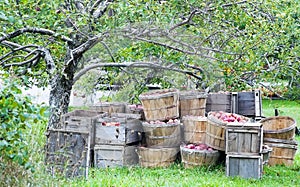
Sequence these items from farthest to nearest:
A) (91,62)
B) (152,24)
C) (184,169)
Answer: (91,62)
(184,169)
(152,24)

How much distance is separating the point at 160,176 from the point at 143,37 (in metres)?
1.99

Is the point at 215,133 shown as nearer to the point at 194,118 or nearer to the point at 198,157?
the point at 198,157

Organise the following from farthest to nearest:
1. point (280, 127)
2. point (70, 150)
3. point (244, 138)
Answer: point (280, 127)
point (244, 138)
point (70, 150)

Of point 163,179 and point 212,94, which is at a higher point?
point 212,94

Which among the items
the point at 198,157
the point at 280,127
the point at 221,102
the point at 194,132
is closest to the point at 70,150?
the point at 198,157

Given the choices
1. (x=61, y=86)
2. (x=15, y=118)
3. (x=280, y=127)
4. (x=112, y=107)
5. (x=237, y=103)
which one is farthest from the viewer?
(x=237, y=103)

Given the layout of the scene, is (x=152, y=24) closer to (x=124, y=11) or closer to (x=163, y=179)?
(x=124, y=11)

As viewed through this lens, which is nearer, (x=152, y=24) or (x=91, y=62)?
(x=152, y=24)

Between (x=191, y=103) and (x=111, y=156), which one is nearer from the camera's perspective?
(x=111, y=156)

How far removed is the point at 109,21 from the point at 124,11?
0.29 m

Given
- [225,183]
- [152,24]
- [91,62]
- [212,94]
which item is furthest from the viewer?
[212,94]

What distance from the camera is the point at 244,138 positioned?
23.6ft

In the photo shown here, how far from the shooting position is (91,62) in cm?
848

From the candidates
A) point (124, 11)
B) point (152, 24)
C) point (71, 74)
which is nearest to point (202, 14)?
point (152, 24)
